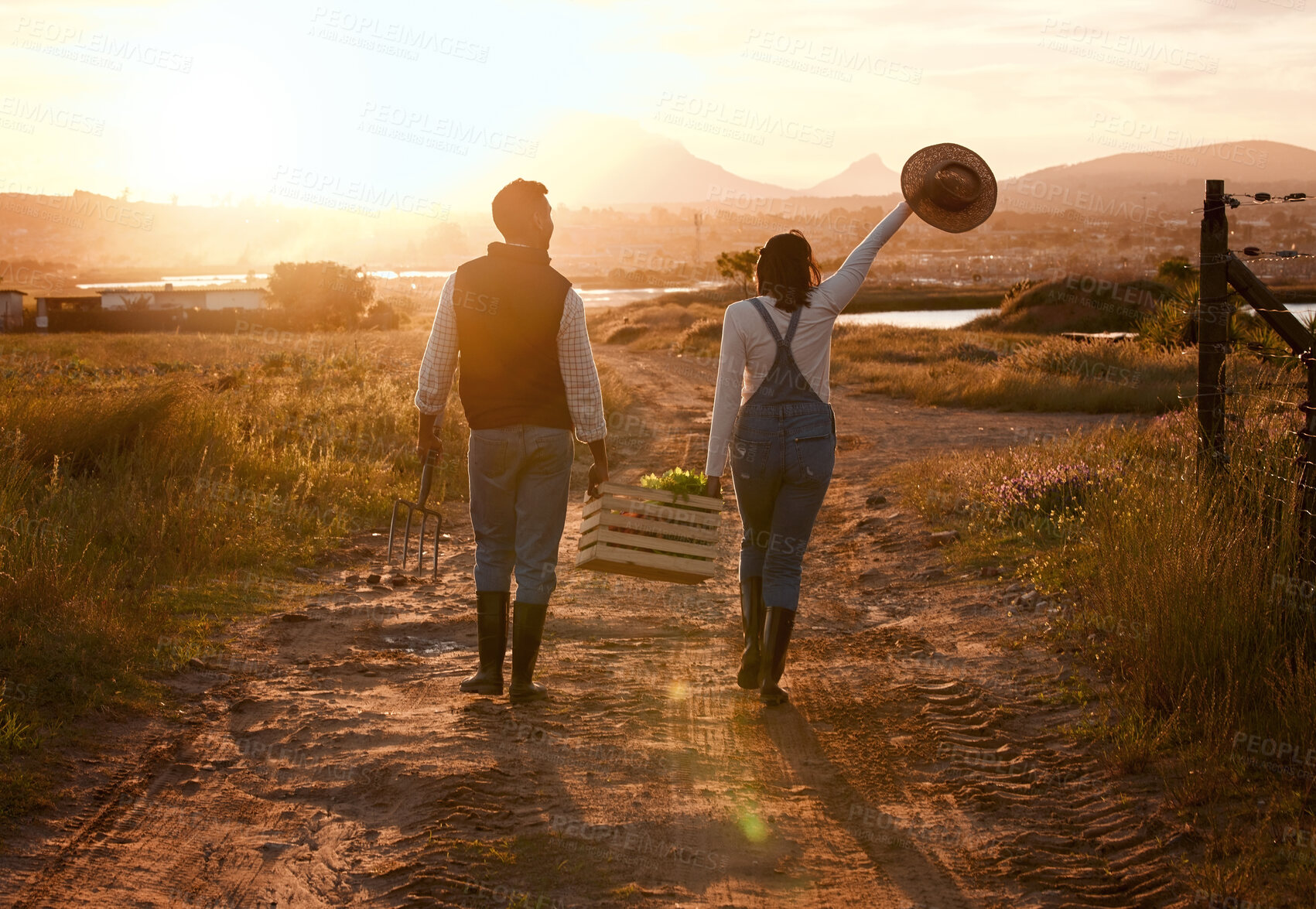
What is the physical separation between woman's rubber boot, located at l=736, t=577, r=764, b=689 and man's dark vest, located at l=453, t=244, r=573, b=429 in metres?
1.32

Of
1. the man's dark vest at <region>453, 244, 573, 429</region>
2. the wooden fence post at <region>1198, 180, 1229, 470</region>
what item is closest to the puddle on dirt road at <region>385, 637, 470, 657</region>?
the man's dark vest at <region>453, 244, 573, 429</region>

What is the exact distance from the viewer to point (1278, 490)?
5.24 meters

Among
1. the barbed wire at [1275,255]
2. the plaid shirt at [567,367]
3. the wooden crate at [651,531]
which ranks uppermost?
the barbed wire at [1275,255]

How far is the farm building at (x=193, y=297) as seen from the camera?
7338 centimetres

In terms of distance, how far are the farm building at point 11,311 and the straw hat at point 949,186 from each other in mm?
71084

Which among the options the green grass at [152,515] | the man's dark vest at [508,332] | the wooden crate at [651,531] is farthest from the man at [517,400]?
the green grass at [152,515]

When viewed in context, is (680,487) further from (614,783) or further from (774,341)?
(614,783)

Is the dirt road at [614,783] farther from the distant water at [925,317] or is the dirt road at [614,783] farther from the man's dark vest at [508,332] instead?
the distant water at [925,317]

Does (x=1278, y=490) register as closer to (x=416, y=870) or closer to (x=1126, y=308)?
(x=416, y=870)

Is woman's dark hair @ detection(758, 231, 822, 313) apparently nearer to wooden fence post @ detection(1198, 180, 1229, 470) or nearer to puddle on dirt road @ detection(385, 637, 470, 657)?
wooden fence post @ detection(1198, 180, 1229, 470)

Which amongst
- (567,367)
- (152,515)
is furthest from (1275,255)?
(152,515)

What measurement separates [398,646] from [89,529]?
2668mm

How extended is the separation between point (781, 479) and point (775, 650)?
0.85 m

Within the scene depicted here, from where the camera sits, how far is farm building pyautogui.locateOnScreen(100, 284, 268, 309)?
73.4 metres
